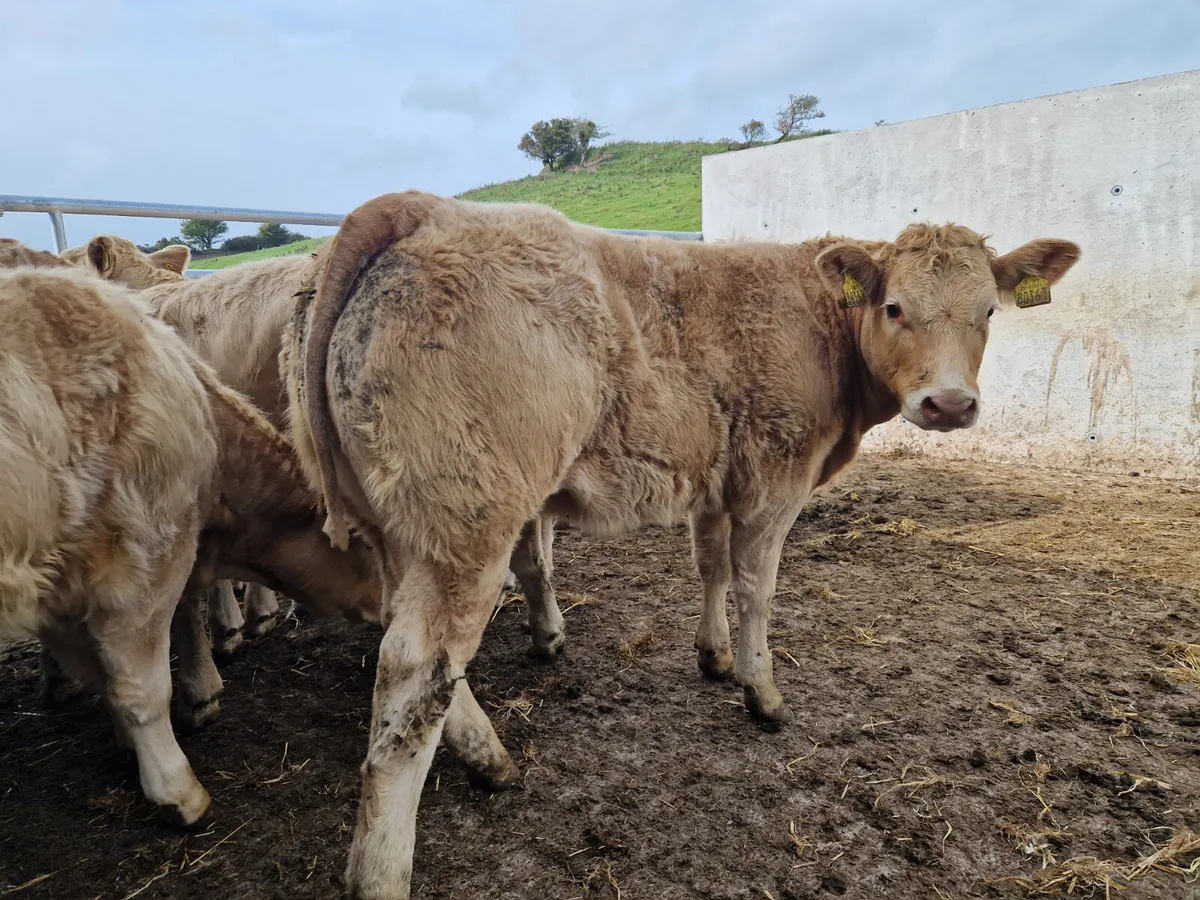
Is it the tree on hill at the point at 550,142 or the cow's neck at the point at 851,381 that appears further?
the tree on hill at the point at 550,142

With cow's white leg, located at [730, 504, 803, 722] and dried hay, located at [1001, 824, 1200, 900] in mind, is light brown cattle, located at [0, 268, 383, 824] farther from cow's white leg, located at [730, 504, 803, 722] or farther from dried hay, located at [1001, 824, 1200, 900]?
dried hay, located at [1001, 824, 1200, 900]

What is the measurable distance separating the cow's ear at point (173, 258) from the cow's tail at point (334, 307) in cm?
473

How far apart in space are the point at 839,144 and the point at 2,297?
9174 mm

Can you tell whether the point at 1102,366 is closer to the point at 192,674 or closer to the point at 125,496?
the point at 192,674

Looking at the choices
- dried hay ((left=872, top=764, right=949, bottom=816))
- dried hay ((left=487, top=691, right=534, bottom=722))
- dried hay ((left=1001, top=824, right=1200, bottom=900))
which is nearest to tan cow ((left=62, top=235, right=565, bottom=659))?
dried hay ((left=487, top=691, right=534, bottom=722))

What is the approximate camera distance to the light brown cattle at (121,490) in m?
2.25

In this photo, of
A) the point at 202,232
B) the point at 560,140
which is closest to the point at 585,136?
the point at 560,140

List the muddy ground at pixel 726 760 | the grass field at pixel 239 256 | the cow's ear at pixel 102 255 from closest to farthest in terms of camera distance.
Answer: the muddy ground at pixel 726 760
the cow's ear at pixel 102 255
the grass field at pixel 239 256

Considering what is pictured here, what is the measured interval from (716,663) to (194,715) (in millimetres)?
2392

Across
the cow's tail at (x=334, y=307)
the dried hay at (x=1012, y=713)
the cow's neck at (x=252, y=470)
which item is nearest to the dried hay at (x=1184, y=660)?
the dried hay at (x=1012, y=713)

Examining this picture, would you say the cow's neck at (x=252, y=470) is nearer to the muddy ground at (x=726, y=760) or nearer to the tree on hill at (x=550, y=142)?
the muddy ground at (x=726, y=760)

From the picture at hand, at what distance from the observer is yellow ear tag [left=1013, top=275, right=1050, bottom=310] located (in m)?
3.51

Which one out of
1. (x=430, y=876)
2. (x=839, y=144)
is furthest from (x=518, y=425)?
(x=839, y=144)

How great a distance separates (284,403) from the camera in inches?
155
